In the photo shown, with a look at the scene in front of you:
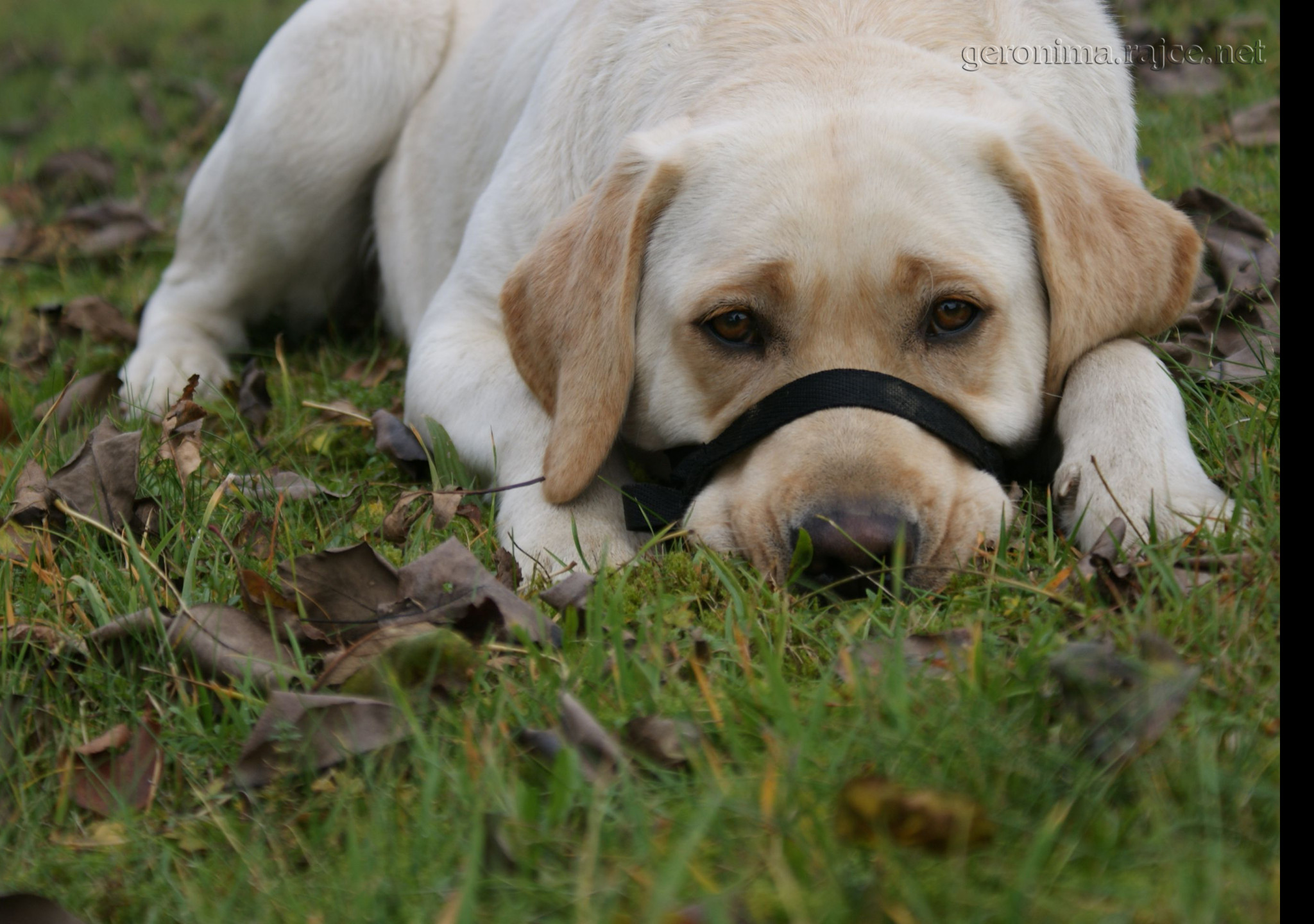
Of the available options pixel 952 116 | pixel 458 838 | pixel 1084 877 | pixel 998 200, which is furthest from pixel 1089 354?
pixel 458 838

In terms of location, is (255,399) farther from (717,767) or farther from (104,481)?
(717,767)

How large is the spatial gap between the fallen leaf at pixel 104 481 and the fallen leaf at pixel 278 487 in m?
0.23

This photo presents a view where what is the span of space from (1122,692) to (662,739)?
2.22 feet

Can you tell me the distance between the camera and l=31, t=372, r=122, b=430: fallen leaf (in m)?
3.97

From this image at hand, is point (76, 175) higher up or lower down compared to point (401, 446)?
lower down

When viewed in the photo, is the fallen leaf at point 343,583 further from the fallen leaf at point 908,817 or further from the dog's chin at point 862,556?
the fallen leaf at point 908,817

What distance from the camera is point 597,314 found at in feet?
9.52

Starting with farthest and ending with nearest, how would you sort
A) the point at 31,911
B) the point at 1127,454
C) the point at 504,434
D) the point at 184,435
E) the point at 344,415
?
the point at 344,415 < the point at 184,435 < the point at 504,434 < the point at 1127,454 < the point at 31,911

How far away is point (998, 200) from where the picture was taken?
277 cm

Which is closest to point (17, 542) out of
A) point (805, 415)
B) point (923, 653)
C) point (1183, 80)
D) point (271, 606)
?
point (271, 606)

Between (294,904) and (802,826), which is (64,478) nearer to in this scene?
(294,904)

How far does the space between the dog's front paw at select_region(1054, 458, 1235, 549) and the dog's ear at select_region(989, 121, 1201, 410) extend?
360 millimetres
